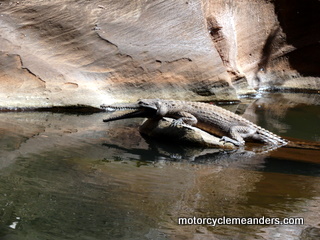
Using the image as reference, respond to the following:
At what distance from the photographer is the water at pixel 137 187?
113 inches

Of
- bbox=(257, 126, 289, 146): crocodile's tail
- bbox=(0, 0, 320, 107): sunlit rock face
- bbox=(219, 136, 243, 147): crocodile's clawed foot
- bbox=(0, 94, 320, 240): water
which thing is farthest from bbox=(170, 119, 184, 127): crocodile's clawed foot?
→ bbox=(0, 0, 320, 107): sunlit rock face

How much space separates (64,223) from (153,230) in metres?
0.61

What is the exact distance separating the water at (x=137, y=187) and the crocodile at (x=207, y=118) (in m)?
0.43

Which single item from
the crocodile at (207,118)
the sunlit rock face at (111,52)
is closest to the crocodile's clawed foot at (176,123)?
the crocodile at (207,118)

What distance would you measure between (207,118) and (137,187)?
2.68m

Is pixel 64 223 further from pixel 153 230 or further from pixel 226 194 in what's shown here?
pixel 226 194

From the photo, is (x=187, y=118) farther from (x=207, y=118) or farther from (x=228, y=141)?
(x=228, y=141)

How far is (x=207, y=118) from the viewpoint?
20.1 ft

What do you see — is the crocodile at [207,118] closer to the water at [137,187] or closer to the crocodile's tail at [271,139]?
the crocodile's tail at [271,139]

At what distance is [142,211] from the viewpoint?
3.14 m

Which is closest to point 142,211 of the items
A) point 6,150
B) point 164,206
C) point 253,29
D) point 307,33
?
point 164,206

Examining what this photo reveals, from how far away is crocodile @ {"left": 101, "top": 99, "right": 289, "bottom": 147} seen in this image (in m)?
5.93

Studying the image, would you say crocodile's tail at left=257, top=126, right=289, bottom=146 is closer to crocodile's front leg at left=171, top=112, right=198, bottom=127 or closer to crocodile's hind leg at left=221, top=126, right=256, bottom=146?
crocodile's hind leg at left=221, top=126, right=256, bottom=146

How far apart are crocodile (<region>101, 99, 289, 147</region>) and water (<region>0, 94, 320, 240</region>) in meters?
0.43
